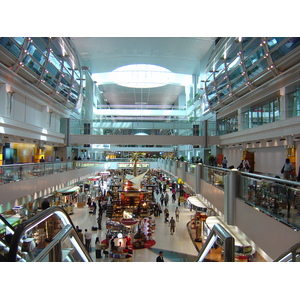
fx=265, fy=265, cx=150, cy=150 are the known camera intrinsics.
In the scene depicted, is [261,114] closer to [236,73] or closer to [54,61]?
[236,73]

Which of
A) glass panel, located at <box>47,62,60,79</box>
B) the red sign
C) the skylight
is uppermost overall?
the skylight

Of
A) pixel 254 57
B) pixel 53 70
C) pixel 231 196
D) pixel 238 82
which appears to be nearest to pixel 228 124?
pixel 238 82

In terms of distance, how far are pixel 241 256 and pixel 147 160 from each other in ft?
110

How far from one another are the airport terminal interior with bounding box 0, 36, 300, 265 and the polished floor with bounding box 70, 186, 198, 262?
6 cm

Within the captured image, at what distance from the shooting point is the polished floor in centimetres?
1166

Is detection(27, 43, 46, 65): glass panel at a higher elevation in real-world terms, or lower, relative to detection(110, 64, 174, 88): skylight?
lower

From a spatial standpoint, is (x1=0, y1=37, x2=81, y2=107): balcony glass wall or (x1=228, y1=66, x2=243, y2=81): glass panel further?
(x1=228, y1=66, x2=243, y2=81): glass panel

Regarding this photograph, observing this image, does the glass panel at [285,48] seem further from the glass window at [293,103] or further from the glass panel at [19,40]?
the glass panel at [19,40]

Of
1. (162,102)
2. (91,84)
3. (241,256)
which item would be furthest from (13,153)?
(162,102)

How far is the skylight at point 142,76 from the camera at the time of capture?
3462cm

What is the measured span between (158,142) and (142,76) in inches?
643

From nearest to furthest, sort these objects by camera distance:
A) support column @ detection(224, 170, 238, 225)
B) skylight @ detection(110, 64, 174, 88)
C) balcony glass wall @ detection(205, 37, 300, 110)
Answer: support column @ detection(224, 170, 238, 225) < balcony glass wall @ detection(205, 37, 300, 110) < skylight @ detection(110, 64, 174, 88)

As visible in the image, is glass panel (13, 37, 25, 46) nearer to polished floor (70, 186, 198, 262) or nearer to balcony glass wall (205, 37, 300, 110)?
polished floor (70, 186, 198, 262)

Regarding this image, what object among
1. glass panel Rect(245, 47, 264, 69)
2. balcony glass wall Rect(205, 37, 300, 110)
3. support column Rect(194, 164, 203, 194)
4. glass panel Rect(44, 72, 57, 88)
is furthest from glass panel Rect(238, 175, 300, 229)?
glass panel Rect(44, 72, 57, 88)
